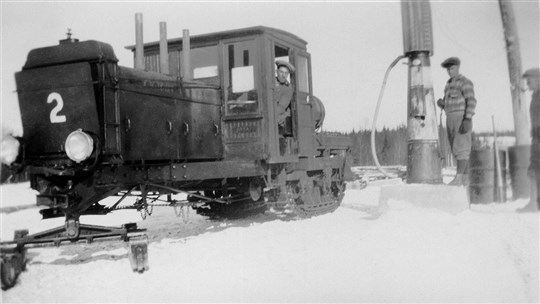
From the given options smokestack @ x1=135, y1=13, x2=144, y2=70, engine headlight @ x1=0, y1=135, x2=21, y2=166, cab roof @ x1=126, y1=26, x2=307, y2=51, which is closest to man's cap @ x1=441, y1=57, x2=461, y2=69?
cab roof @ x1=126, y1=26, x2=307, y2=51

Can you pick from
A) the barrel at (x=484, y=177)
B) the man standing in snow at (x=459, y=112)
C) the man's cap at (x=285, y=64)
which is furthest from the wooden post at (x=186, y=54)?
the barrel at (x=484, y=177)

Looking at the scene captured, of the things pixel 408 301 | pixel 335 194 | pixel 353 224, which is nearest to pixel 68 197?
pixel 408 301

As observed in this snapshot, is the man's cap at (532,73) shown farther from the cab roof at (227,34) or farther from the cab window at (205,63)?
the cab window at (205,63)

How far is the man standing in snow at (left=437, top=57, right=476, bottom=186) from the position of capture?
18.7ft

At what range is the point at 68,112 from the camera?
4246 mm

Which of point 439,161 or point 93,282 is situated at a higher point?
point 439,161

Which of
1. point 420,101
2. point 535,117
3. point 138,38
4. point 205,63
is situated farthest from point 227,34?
point 535,117

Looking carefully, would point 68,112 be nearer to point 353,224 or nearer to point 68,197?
point 68,197

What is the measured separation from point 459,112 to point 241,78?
110 inches

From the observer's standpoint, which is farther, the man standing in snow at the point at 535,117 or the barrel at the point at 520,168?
the barrel at the point at 520,168

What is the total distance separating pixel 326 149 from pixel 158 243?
12.7 feet

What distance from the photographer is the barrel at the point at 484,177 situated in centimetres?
678

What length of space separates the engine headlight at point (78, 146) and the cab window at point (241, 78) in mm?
2594

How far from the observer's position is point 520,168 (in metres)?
5.02
